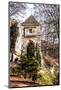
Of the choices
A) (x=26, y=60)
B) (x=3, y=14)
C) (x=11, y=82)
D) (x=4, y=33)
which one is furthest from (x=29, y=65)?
(x=3, y=14)

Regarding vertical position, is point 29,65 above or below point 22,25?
below

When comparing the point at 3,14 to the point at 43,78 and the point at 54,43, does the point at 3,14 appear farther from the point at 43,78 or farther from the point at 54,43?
the point at 43,78

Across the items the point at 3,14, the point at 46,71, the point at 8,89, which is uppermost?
the point at 3,14

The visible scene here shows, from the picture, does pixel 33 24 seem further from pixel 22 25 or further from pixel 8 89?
pixel 8 89

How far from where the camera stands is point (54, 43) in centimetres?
208

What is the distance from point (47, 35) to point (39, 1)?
11.9 inches

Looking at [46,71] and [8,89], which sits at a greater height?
[46,71]

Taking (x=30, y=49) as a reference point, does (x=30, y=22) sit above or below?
above

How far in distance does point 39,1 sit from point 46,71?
2.00 ft

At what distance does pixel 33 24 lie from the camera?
2037 millimetres

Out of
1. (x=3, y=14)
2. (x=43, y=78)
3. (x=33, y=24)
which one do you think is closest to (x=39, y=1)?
(x=33, y=24)

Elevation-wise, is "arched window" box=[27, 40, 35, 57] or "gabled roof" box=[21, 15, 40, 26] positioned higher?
"gabled roof" box=[21, 15, 40, 26]

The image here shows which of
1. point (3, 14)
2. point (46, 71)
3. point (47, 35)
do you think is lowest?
point (46, 71)

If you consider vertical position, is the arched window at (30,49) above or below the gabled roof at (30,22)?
below
